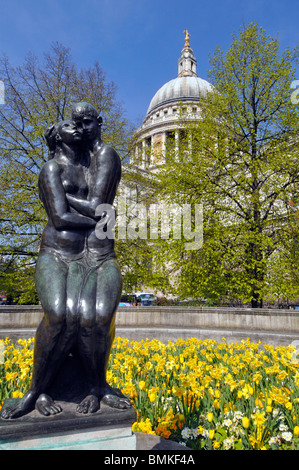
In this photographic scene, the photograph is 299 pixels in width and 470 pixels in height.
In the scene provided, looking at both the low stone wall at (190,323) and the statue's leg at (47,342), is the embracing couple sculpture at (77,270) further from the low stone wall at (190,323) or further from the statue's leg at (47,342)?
the low stone wall at (190,323)

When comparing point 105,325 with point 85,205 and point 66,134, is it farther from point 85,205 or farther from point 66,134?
point 66,134

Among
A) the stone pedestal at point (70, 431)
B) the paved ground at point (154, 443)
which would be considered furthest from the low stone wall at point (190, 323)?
the stone pedestal at point (70, 431)

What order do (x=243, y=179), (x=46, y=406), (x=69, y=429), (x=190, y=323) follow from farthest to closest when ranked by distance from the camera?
(x=243, y=179) → (x=190, y=323) → (x=46, y=406) → (x=69, y=429)

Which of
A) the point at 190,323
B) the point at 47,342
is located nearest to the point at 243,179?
the point at 190,323

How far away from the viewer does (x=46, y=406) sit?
9.36ft

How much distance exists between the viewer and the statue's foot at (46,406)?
280 cm

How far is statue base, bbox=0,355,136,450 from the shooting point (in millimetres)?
2650

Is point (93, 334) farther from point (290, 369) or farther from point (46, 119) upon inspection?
point (46, 119)

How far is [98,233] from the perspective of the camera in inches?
136

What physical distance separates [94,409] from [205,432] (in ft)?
4.41

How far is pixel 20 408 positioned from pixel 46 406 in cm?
21

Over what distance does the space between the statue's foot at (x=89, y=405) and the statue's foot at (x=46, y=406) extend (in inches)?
6.9

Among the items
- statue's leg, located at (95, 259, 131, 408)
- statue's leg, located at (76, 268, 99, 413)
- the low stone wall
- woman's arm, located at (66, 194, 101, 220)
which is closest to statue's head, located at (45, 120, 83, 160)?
woman's arm, located at (66, 194, 101, 220)
